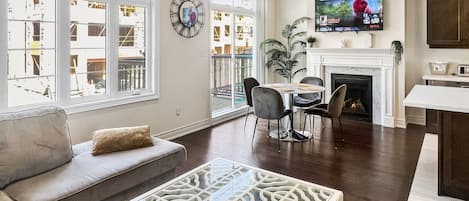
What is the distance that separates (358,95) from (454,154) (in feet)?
11.0

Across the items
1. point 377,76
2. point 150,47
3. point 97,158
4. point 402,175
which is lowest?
point 402,175

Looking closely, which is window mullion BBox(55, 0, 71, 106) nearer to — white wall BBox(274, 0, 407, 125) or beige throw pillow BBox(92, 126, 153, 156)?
beige throw pillow BBox(92, 126, 153, 156)

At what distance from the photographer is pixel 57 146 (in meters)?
2.65

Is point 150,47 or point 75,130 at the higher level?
point 150,47

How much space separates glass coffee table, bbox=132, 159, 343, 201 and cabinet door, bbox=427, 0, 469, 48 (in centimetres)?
424

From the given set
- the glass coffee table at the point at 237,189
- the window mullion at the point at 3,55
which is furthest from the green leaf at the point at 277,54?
the window mullion at the point at 3,55

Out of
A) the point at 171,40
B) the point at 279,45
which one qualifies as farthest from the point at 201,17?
the point at 279,45

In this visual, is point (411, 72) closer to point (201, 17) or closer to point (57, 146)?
point (201, 17)

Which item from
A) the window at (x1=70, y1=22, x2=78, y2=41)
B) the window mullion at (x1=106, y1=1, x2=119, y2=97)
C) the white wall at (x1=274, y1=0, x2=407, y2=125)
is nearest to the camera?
the window at (x1=70, y1=22, x2=78, y2=41)

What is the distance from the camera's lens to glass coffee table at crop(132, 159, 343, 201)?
7.10 ft

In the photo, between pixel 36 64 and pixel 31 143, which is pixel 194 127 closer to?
pixel 36 64

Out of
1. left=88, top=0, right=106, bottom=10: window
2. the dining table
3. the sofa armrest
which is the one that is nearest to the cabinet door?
the dining table

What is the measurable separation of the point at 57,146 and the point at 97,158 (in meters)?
0.31

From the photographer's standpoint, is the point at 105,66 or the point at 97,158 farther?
the point at 105,66
